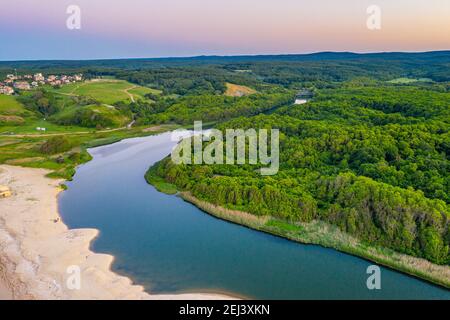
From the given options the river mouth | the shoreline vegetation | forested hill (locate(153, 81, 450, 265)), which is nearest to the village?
the river mouth

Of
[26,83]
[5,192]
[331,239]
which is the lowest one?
[331,239]

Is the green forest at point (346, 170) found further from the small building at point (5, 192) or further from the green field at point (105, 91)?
the green field at point (105, 91)

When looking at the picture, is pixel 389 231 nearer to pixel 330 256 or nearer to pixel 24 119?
pixel 330 256

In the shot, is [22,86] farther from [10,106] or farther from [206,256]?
[206,256]

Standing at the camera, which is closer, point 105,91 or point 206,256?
point 206,256

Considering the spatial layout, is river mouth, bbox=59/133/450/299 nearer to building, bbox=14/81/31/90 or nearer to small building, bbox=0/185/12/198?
small building, bbox=0/185/12/198

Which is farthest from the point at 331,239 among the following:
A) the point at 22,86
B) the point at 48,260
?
the point at 22,86

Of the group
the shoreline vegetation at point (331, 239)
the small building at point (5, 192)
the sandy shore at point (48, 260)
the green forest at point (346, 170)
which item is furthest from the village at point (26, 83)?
the shoreline vegetation at point (331, 239)
